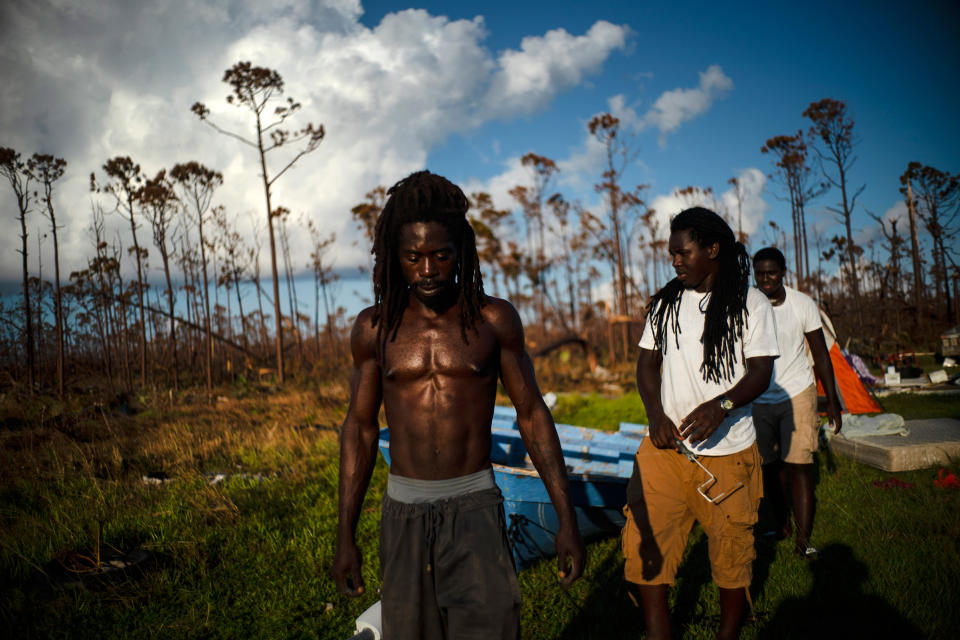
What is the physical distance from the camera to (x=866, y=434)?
625cm

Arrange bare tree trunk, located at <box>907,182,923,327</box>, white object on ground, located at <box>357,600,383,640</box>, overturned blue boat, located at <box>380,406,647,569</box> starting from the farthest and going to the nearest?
bare tree trunk, located at <box>907,182,923,327</box>, overturned blue boat, located at <box>380,406,647,569</box>, white object on ground, located at <box>357,600,383,640</box>

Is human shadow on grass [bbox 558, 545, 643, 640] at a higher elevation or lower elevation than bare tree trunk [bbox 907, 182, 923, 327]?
lower

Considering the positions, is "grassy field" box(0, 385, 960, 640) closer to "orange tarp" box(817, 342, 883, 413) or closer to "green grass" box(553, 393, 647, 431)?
"orange tarp" box(817, 342, 883, 413)

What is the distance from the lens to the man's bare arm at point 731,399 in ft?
8.27

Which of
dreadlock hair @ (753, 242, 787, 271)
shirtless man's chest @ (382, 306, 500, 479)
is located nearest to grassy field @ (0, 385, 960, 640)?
shirtless man's chest @ (382, 306, 500, 479)

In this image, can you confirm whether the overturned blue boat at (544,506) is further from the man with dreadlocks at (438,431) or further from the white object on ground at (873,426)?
the white object on ground at (873,426)

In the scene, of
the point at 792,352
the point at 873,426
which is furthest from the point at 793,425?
the point at 873,426

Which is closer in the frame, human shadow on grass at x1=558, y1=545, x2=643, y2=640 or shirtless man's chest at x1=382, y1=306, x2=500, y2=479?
shirtless man's chest at x1=382, y1=306, x2=500, y2=479

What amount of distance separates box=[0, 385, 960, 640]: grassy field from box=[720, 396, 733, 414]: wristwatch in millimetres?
1290

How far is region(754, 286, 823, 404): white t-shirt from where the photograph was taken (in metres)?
4.01

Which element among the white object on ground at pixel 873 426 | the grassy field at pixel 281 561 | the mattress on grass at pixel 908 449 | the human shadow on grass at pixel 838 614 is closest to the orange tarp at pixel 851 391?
the white object on ground at pixel 873 426

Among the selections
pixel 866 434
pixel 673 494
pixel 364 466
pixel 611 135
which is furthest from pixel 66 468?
pixel 611 135

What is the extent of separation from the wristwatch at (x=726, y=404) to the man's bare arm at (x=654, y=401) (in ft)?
0.81

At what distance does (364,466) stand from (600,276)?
90.5 ft
